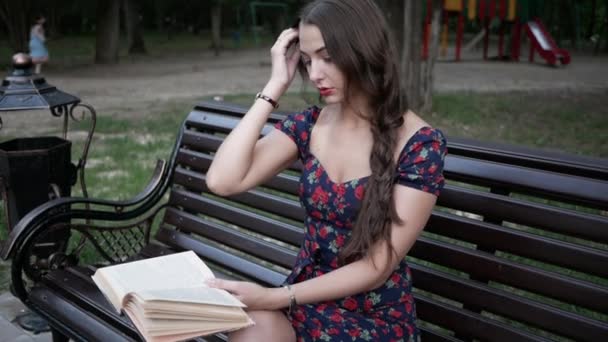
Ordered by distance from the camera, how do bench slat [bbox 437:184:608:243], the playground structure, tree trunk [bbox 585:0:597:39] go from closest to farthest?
bench slat [bbox 437:184:608:243] → the playground structure → tree trunk [bbox 585:0:597:39]

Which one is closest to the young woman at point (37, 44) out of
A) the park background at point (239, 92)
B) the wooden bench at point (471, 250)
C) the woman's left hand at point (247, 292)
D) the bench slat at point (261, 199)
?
the park background at point (239, 92)

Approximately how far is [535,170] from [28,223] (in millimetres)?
2001

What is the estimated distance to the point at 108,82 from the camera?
16.4m

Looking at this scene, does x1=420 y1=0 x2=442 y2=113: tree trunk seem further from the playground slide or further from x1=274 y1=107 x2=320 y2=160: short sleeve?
the playground slide

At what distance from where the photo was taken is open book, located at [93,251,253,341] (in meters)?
1.67

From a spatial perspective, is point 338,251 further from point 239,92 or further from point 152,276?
point 239,92

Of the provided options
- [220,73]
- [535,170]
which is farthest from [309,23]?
[220,73]

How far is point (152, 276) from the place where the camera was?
6.28 feet

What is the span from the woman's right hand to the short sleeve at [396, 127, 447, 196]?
0.53m

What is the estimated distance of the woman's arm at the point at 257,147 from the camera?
2188 millimetres

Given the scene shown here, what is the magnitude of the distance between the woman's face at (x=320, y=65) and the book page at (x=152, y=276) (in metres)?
0.68

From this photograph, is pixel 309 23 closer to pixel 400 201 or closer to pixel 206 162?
pixel 400 201

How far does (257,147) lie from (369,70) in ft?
1.84

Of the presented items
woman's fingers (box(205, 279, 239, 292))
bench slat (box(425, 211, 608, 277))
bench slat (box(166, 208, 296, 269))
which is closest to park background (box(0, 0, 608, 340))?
bench slat (box(425, 211, 608, 277))
